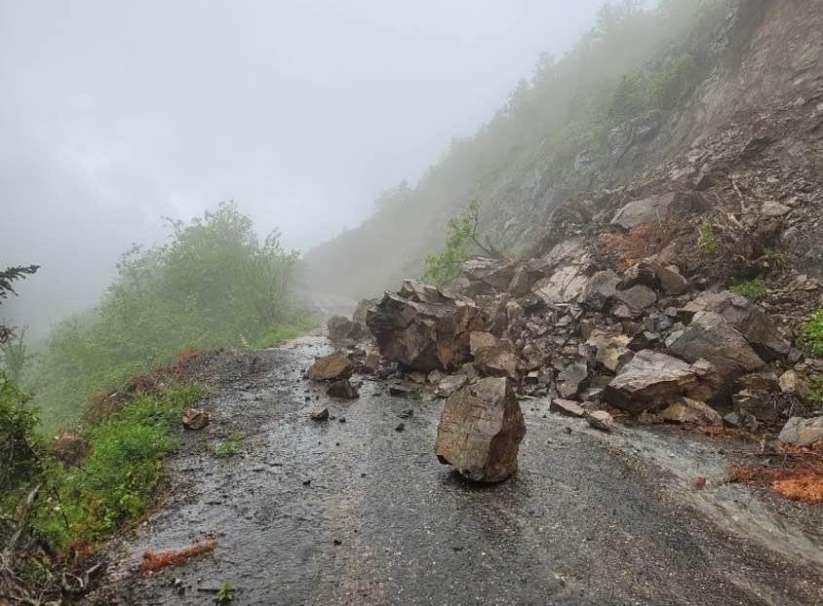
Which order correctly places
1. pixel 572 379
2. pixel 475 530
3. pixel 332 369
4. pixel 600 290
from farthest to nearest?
pixel 332 369 < pixel 600 290 < pixel 572 379 < pixel 475 530

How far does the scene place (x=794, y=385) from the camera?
43.3ft

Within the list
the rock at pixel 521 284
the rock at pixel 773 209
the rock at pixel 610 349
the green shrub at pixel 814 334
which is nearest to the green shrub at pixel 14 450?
the rock at pixel 610 349

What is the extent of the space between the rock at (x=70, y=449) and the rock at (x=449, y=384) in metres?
11.5

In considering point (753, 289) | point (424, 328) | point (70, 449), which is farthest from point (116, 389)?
point (753, 289)

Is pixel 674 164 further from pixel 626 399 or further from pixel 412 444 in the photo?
pixel 412 444

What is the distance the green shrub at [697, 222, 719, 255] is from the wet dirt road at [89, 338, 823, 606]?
959 centimetres

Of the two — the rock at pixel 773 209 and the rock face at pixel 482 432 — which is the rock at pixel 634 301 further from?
the rock face at pixel 482 432

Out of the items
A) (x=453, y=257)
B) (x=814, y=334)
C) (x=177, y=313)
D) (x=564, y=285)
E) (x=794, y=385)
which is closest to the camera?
(x=794, y=385)

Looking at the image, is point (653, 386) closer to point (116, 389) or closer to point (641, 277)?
point (641, 277)

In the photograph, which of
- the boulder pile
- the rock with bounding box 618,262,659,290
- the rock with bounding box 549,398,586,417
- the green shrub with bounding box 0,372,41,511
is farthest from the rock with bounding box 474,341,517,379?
the green shrub with bounding box 0,372,41,511

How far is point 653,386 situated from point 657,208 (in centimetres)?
1405

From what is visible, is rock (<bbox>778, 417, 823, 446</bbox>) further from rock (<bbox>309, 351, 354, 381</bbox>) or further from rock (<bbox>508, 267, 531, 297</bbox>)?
rock (<bbox>508, 267, 531, 297</bbox>)

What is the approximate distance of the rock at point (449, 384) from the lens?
59.9ft

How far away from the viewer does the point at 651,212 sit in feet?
83.1
